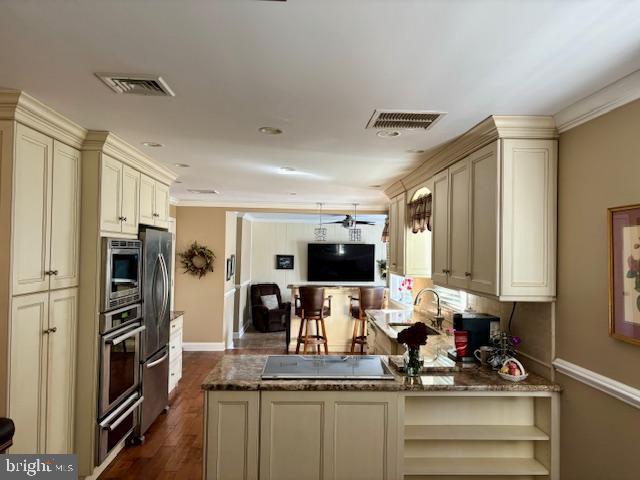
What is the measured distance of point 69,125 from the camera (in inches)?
100

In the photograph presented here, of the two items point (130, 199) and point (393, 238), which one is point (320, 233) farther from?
point (130, 199)

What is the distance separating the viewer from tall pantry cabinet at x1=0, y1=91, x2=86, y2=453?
2119 mm

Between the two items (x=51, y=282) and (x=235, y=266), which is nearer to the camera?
(x=51, y=282)

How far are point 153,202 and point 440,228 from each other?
2622 millimetres

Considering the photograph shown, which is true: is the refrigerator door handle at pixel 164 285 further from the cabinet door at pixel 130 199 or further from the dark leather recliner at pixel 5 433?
the dark leather recliner at pixel 5 433

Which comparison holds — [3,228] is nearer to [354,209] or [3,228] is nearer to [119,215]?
[119,215]

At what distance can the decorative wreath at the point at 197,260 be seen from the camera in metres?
6.51

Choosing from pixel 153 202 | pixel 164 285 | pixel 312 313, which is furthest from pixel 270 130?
pixel 312 313

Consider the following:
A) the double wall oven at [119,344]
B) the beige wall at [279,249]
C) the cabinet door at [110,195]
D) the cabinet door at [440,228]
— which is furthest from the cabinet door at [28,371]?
the beige wall at [279,249]

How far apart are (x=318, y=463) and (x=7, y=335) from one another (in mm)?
1812

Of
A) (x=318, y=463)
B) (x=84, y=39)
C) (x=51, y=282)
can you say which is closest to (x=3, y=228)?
(x=51, y=282)

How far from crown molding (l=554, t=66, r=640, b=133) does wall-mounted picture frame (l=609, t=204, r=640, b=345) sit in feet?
1.63

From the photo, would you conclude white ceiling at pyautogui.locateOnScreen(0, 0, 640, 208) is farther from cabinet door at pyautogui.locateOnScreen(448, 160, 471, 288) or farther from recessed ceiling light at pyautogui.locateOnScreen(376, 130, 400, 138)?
cabinet door at pyautogui.locateOnScreen(448, 160, 471, 288)

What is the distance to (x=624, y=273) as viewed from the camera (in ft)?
6.00
